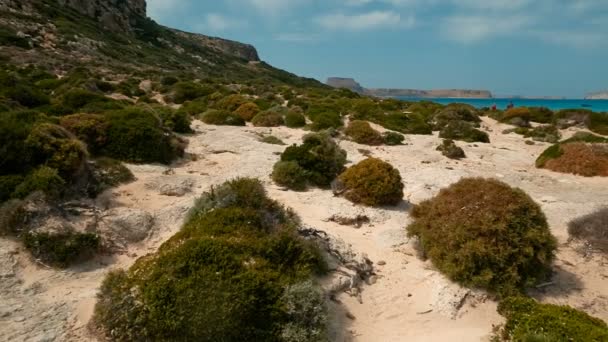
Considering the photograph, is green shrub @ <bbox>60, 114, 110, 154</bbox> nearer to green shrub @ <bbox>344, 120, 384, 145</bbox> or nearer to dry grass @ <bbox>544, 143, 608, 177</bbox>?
green shrub @ <bbox>344, 120, 384, 145</bbox>

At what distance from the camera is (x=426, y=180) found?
13703mm

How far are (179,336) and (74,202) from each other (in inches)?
201

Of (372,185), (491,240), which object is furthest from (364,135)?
(491,240)

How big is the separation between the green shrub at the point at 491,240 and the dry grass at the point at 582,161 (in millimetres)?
9482

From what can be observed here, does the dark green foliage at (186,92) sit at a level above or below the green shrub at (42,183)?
above

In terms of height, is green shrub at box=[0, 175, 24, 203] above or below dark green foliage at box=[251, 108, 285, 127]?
above

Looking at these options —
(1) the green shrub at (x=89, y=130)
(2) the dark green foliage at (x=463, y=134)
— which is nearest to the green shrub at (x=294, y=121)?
(2) the dark green foliage at (x=463, y=134)

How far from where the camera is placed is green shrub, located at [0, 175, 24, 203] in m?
8.21

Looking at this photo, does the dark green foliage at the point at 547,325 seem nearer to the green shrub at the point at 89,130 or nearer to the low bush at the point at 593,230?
the low bush at the point at 593,230

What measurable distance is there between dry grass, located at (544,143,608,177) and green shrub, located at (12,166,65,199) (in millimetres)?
16734

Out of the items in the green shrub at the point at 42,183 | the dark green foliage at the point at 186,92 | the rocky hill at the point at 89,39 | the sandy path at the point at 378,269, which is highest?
the rocky hill at the point at 89,39

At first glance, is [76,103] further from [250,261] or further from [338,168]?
[250,261]

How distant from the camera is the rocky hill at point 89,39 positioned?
40281 mm

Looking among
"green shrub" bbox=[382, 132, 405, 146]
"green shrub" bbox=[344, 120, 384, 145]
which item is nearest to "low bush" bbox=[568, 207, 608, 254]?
"green shrub" bbox=[382, 132, 405, 146]
